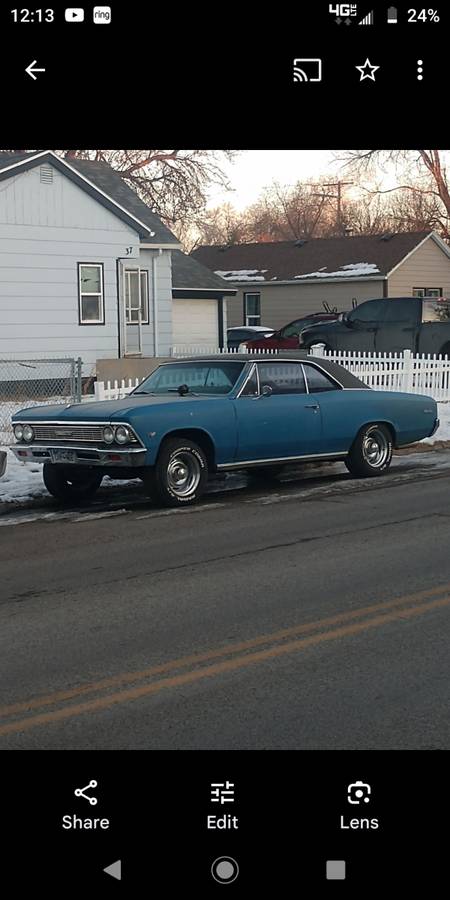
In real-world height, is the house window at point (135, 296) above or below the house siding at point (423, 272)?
below

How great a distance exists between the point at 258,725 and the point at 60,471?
743 centimetres

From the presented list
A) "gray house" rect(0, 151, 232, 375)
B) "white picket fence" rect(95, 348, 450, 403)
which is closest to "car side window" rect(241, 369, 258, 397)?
"white picket fence" rect(95, 348, 450, 403)

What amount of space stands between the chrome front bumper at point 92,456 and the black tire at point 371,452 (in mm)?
3202

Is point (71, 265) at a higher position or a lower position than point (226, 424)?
higher

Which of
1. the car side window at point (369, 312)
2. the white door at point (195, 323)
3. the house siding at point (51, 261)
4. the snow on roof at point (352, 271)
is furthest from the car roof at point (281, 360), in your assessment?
the snow on roof at point (352, 271)

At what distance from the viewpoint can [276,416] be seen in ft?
41.9

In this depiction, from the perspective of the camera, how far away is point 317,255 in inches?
1818

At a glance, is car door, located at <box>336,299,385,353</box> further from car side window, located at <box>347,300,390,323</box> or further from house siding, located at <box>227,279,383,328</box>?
house siding, located at <box>227,279,383,328</box>

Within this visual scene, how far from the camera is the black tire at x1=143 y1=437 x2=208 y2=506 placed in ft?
38.5

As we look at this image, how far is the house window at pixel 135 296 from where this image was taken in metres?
29.0
